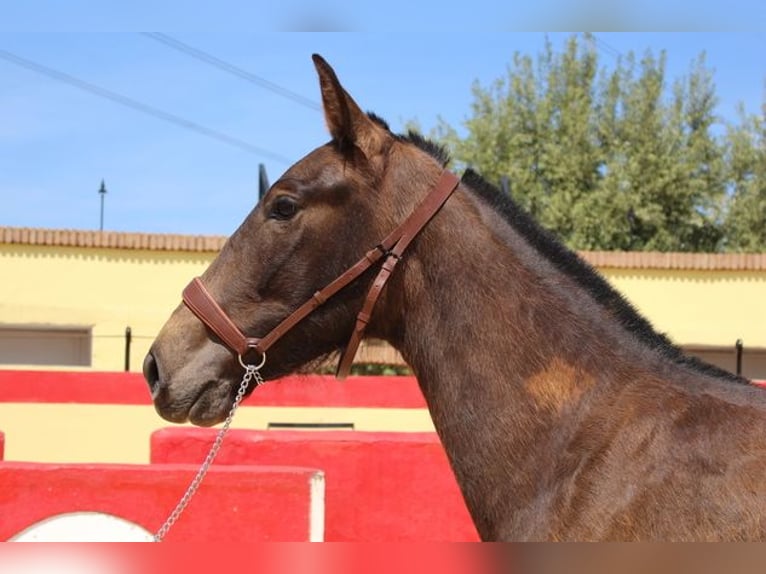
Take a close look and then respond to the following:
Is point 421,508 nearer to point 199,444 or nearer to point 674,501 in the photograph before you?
point 199,444

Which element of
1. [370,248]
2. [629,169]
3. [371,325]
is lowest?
[371,325]

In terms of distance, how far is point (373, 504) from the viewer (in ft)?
23.1

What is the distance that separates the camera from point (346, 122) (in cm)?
298

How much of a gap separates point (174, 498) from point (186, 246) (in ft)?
32.5

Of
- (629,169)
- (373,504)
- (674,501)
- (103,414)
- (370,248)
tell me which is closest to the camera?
(674,501)

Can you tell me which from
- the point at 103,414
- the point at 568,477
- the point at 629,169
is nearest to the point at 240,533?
the point at 568,477

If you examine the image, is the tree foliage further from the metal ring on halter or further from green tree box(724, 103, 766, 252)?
the metal ring on halter

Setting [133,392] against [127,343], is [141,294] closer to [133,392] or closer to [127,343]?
[127,343]

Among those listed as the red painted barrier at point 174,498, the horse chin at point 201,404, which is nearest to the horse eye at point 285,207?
the horse chin at point 201,404

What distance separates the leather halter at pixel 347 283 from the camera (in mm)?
2889

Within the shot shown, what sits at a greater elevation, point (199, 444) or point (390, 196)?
point (390, 196)

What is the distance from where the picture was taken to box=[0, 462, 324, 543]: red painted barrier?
574 centimetres

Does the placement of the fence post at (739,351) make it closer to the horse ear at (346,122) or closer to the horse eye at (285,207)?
the horse ear at (346,122)

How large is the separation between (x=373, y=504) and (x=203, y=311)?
14.3 ft
